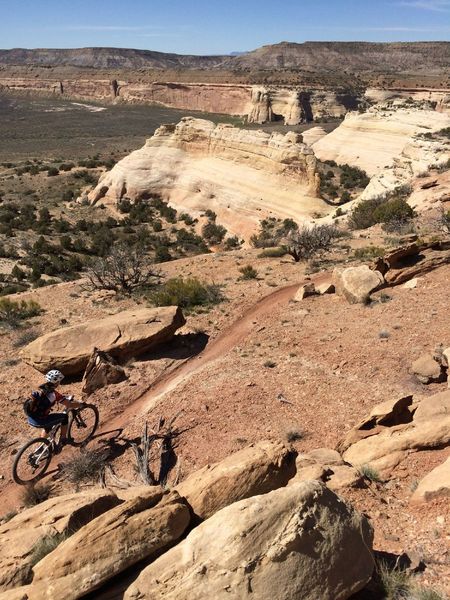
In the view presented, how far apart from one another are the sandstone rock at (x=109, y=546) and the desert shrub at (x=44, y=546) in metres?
0.41

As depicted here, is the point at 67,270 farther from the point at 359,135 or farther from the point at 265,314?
the point at 359,135

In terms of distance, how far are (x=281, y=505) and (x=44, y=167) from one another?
50.0m

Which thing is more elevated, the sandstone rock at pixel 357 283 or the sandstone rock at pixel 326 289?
the sandstone rock at pixel 357 283

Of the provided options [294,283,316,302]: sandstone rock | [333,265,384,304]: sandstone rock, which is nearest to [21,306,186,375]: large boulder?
[294,283,316,302]: sandstone rock

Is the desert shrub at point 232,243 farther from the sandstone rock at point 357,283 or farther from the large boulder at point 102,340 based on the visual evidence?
the large boulder at point 102,340

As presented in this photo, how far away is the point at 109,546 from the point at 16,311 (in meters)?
11.1

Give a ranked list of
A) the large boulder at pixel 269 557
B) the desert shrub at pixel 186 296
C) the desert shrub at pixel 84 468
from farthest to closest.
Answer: the desert shrub at pixel 186 296 → the desert shrub at pixel 84 468 → the large boulder at pixel 269 557

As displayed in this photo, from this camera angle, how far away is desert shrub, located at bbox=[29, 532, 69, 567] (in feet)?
13.7

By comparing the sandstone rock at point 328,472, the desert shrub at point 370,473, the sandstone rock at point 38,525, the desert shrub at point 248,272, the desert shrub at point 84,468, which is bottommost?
the desert shrub at point 84,468

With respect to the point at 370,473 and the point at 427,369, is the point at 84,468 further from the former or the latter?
the point at 427,369

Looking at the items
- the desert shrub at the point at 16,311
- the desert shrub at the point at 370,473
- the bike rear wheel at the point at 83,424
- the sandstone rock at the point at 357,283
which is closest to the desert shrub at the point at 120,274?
the desert shrub at the point at 16,311

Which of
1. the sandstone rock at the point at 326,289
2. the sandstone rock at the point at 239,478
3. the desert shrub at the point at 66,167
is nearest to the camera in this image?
the sandstone rock at the point at 239,478

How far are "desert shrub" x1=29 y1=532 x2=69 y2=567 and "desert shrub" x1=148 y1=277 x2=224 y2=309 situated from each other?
358 inches

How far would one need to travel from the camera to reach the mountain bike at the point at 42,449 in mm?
7562
